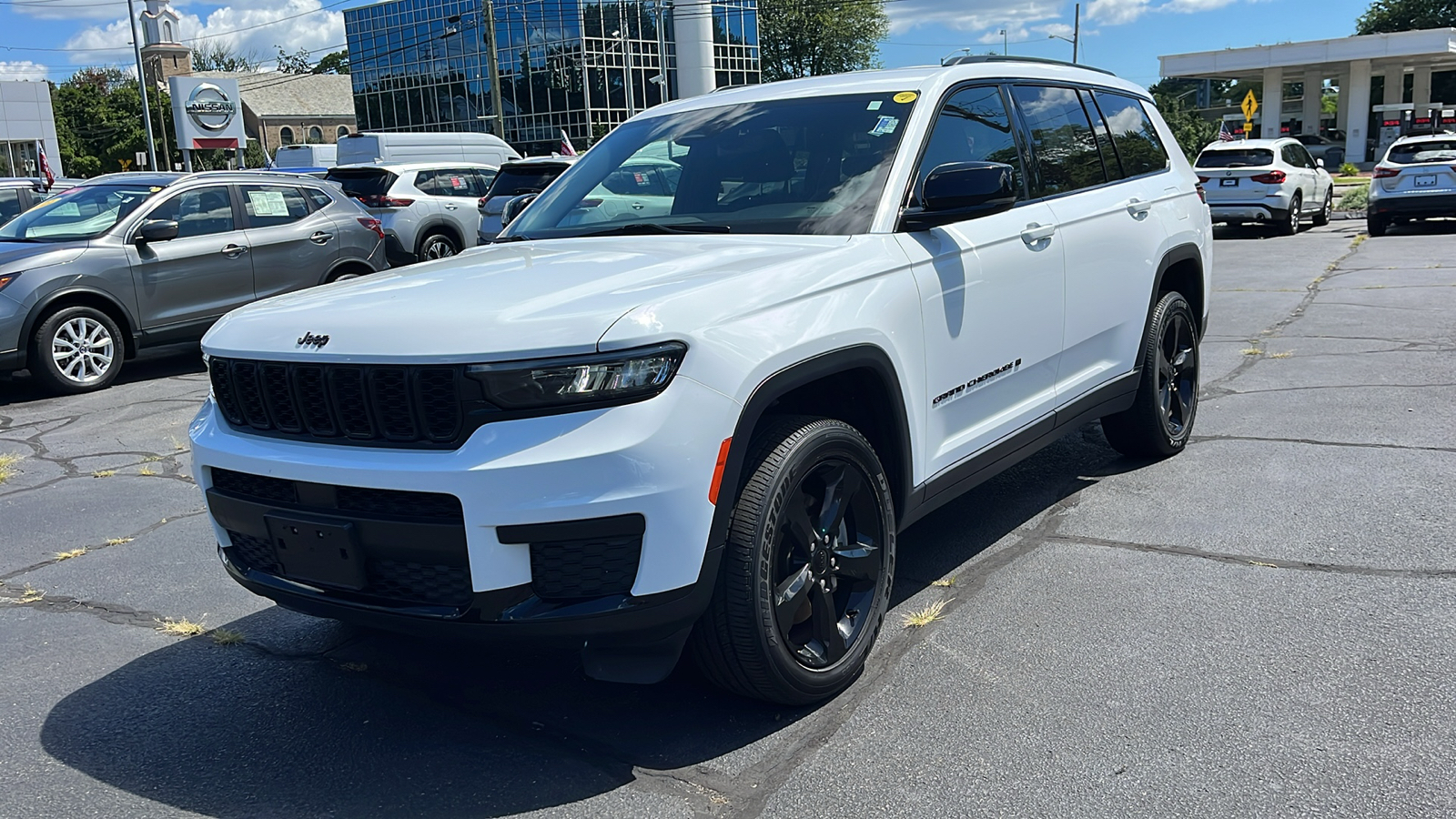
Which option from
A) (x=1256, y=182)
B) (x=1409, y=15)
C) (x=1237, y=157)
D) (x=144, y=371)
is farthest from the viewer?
(x=1409, y=15)

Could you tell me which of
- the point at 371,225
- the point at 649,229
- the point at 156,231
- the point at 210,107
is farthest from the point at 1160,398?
the point at 210,107

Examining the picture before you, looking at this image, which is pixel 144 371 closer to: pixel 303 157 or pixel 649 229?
pixel 649 229

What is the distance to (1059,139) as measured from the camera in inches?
196

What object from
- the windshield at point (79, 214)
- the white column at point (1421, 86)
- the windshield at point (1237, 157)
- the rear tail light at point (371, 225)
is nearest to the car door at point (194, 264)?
the windshield at point (79, 214)

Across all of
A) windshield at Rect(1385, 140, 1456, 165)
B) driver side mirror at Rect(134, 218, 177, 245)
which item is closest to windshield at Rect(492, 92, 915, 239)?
driver side mirror at Rect(134, 218, 177, 245)

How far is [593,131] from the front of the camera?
6550 cm

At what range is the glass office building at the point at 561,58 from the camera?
→ 6456 cm

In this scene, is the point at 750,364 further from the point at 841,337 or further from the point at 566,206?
the point at 566,206

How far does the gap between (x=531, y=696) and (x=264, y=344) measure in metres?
1.31

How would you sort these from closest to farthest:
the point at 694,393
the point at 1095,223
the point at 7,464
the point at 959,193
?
the point at 694,393, the point at 959,193, the point at 1095,223, the point at 7,464

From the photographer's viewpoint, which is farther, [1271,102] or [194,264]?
[1271,102]

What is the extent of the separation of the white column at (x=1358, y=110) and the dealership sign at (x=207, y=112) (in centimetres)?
4769

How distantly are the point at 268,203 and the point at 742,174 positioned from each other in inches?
317

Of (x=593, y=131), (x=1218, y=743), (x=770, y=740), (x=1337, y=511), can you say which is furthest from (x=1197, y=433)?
(x=593, y=131)
